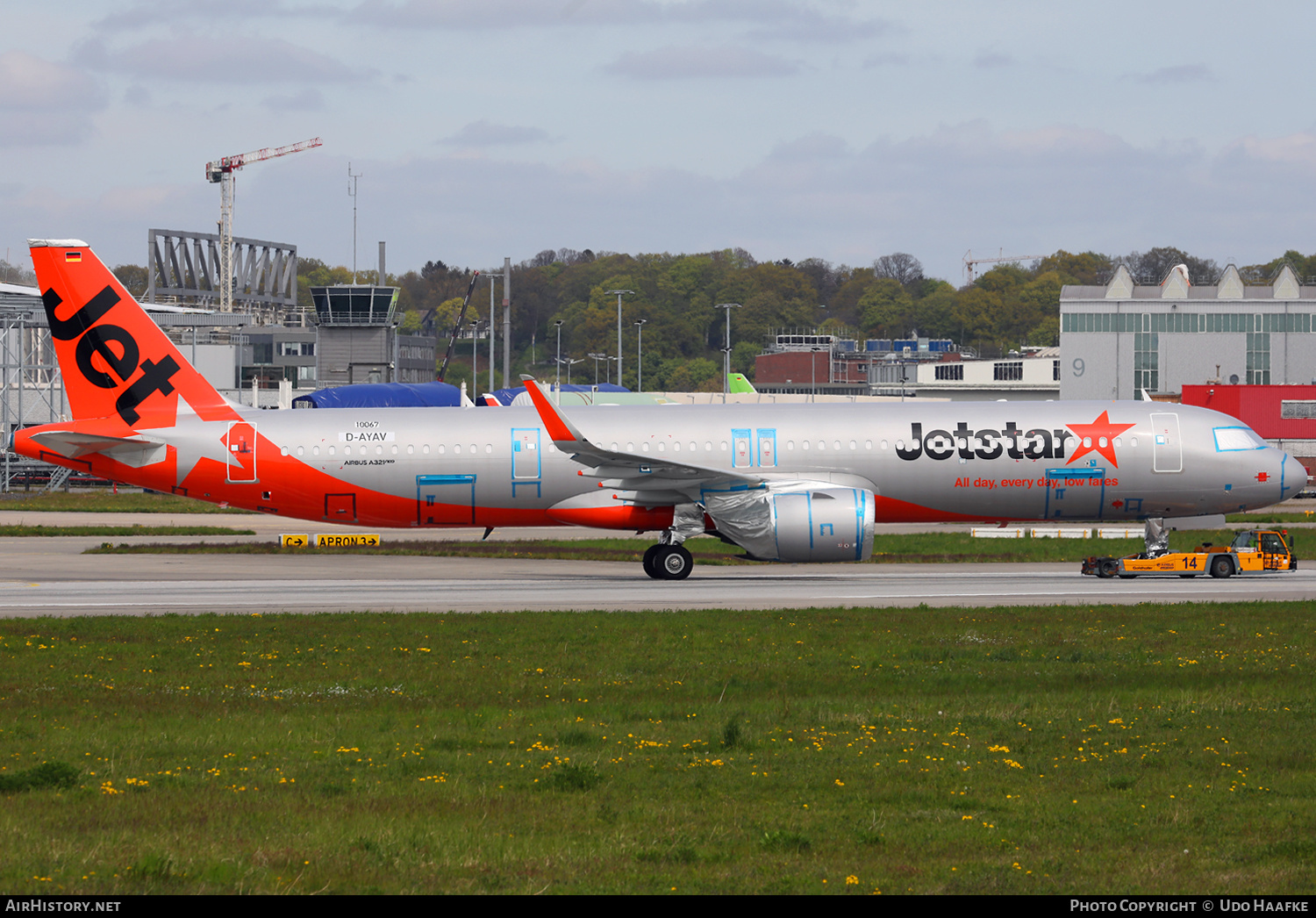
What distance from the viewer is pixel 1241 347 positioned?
12000cm

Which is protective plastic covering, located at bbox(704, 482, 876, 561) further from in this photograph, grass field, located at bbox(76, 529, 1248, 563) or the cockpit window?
the cockpit window

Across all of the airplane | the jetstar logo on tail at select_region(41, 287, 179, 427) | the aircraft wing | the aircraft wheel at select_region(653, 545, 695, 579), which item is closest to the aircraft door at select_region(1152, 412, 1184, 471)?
the airplane

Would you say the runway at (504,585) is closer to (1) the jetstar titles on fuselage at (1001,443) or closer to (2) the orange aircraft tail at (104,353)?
(1) the jetstar titles on fuselage at (1001,443)

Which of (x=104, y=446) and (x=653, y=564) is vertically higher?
(x=104, y=446)

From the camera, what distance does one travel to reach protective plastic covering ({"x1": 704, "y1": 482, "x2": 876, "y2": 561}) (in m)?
32.0

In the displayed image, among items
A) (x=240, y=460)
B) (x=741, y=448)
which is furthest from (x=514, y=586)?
(x=240, y=460)

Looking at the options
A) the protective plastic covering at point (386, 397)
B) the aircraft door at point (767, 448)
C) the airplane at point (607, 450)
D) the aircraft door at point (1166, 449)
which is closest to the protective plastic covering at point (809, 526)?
the airplane at point (607, 450)

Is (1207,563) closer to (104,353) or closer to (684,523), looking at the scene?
(684,523)

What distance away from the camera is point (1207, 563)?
3372 cm

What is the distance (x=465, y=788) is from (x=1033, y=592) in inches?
813

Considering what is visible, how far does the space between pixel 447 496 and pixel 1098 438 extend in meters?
17.3

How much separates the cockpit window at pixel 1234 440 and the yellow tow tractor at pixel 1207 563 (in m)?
2.56

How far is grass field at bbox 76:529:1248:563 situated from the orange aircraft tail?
7.02 meters

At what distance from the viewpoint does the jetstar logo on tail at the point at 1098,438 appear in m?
35.0
